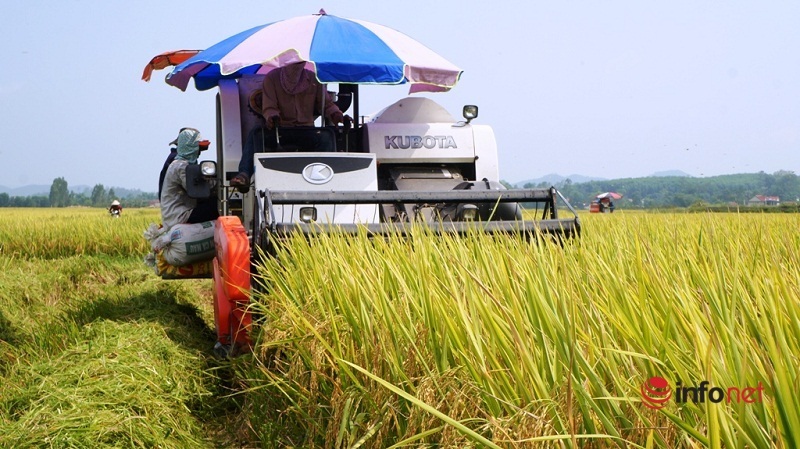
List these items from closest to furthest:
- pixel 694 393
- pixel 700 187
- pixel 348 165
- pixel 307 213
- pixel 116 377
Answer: pixel 694 393
pixel 116 377
pixel 307 213
pixel 348 165
pixel 700 187

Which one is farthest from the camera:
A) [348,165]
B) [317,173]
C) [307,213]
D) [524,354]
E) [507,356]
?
[348,165]

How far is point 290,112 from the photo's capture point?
253 inches

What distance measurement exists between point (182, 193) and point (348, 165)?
5.48 ft

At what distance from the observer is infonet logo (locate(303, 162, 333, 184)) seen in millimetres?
5859

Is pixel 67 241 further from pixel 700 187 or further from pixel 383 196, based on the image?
pixel 700 187

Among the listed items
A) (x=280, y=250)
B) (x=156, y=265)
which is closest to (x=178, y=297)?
(x=156, y=265)

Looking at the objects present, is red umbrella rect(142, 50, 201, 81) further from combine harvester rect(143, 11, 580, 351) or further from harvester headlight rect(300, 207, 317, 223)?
harvester headlight rect(300, 207, 317, 223)

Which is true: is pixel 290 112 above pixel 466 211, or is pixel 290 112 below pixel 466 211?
above

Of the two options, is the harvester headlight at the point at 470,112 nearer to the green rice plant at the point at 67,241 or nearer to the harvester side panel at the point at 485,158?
the harvester side panel at the point at 485,158

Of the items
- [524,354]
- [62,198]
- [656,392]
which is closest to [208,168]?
[524,354]

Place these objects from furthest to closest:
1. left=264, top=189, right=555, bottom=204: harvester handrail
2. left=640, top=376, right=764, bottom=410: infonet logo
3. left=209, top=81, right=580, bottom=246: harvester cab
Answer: left=209, top=81, right=580, bottom=246: harvester cab
left=264, top=189, right=555, bottom=204: harvester handrail
left=640, top=376, right=764, bottom=410: infonet logo

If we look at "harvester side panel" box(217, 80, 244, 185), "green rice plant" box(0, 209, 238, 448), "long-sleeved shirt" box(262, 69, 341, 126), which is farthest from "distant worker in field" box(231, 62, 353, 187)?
"green rice plant" box(0, 209, 238, 448)

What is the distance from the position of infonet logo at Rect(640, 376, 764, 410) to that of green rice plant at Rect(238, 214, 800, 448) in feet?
0.06

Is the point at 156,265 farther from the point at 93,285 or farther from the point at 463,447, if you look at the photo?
the point at 463,447
